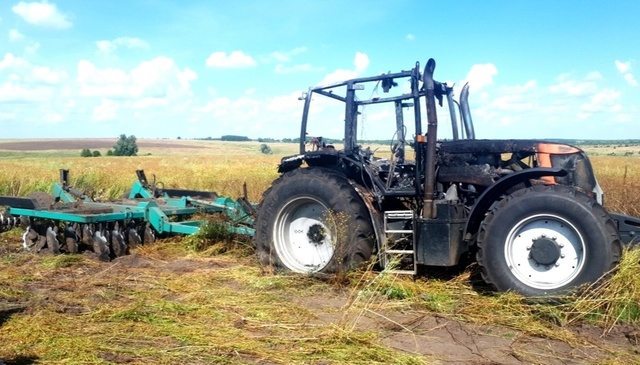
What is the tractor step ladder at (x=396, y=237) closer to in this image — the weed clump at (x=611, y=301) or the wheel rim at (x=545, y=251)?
the wheel rim at (x=545, y=251)

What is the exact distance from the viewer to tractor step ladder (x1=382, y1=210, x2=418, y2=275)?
6.23m

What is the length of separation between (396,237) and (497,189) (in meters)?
1.19

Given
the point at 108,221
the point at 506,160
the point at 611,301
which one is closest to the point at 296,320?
the point at 611,301

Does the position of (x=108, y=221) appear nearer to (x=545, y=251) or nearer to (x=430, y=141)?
(x=430, y=141)

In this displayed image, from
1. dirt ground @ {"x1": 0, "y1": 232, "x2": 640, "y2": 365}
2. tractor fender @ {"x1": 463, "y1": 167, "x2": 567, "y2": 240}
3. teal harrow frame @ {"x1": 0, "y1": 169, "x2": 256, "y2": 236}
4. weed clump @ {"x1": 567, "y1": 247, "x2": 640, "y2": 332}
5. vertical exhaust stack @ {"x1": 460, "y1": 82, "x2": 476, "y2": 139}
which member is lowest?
dirt ground @ {"x1": 0, "y1": 232, "x2": 640, "y2": 365}

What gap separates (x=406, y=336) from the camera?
5.01 meters

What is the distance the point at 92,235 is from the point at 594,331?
6609 millimetres

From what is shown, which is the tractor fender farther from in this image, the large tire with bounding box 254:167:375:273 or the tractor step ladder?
the large tire with bounding box 254:167:375:273

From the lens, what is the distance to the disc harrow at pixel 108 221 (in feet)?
28.1

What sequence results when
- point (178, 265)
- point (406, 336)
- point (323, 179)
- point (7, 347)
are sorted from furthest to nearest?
point (178, 265), point (323, 179), point (406, 336), point (7, 347)

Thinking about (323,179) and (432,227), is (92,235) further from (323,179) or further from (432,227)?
(432,227)

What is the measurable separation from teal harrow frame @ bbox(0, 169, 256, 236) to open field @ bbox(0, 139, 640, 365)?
1116mm

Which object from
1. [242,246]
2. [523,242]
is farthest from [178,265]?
[523,242]

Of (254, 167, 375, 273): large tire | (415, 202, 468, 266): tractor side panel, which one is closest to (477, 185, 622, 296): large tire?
(415, 202, 468, 266): tractor side panel
